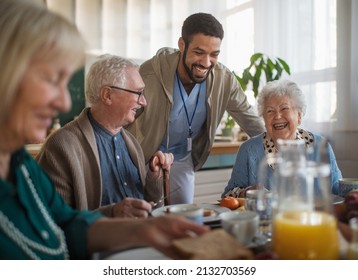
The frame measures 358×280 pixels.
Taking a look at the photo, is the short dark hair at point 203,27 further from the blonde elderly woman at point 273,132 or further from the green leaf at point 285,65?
the green leaf at point 285,65

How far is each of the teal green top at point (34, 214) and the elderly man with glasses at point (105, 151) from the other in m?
0.47

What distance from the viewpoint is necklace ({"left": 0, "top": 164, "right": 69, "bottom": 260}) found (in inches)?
28.6

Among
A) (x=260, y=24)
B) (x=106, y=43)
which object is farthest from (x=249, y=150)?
(x=106, y=43)

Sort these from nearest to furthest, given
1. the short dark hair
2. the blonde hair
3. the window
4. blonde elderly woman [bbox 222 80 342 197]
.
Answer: the blonde hair
blonde elderly woman [bbox 222 80 342 197]
the short dark hair
the window

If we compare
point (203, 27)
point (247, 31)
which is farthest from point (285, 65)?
point (203, 27)

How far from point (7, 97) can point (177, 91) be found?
1.55m

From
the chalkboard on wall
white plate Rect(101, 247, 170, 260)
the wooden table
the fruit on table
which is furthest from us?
the chalkboard on wall

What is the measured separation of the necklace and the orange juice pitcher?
0.44m

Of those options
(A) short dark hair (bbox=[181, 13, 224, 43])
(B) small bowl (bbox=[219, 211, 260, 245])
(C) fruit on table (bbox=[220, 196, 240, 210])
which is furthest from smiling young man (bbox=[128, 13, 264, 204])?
(B) small bowl (bbox=[219, 211, 260, 245])

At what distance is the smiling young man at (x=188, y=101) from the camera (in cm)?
196

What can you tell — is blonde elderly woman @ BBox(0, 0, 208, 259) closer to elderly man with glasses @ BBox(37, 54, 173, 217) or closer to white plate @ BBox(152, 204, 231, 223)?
white plate @ BBox(152, 204, 231, 223)

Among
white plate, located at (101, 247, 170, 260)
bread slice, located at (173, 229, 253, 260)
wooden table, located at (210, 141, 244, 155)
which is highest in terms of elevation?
wooden table, located at (210, 141, 244, 155)

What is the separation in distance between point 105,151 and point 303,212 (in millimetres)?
975

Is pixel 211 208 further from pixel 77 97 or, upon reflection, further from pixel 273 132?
pixel 77 97
